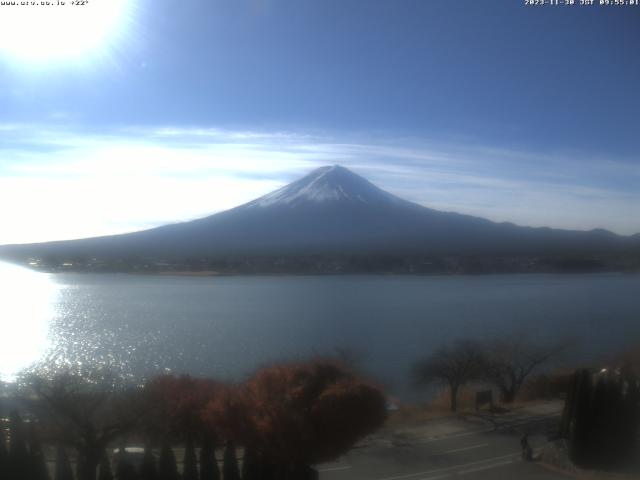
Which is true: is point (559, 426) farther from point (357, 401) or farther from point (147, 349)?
point (147, 349)

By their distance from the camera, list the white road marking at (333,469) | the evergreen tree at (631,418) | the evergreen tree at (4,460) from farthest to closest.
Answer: the evergreen tree at (631,418)
the white road marking at (333,469)
the evergreen tree at (4,460)

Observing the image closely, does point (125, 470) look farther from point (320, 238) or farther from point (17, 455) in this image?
point (320, 238)

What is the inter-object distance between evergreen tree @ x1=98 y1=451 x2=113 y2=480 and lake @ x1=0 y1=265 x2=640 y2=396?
179 centimetres

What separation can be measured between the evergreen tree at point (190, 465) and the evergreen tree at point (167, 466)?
0.08 meters

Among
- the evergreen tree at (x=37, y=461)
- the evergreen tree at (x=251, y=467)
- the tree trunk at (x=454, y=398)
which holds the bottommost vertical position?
the tree trunk at (x=454, y=398)

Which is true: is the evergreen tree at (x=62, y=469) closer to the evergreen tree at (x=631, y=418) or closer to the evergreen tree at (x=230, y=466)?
the evergreen tree at (x=230, y=466)

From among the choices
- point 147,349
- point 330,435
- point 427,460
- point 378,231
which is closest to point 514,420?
point 427,460

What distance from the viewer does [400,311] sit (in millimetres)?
12523

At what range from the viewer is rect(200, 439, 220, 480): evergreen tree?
5.25 metres

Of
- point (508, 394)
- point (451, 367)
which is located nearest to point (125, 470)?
point (451, 367)

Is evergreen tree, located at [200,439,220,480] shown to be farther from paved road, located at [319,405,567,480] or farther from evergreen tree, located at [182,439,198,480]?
paved road, located at [319,405,567,480]

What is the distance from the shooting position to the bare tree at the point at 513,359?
858 cm

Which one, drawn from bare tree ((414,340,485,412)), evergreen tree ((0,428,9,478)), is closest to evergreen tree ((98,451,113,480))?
evergreen tree ((0,428,9,478))

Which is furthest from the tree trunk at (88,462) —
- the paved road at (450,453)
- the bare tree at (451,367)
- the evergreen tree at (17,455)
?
the bare tree at (451,367)
